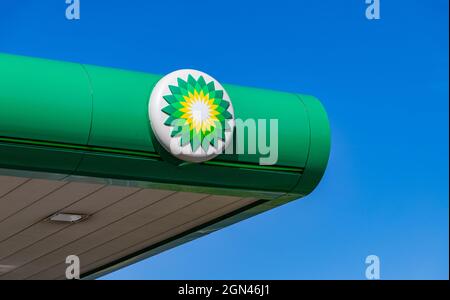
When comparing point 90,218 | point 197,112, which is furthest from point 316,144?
point 90,218

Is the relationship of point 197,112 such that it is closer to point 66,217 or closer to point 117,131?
point 117,131

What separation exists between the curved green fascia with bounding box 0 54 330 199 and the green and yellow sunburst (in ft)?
0.87

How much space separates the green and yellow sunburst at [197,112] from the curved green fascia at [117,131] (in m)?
0.27

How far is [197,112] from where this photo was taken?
35.4 feet

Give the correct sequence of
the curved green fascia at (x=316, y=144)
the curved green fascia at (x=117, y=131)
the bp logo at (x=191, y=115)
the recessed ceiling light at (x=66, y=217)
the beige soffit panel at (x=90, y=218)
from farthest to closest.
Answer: the recessed ceiling light at (x=66, y=217) < the beige soffit panel at (x=90, y=218) < the curved green fascia at (x=316, y=144) < the bp logo at (x=191, y=115) < the curved green fascia at (x=117, y=131)

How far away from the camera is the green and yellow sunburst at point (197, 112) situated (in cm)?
1065

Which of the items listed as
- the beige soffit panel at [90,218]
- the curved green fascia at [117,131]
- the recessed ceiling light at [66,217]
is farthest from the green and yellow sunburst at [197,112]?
the recessed ceiling light at [66,217]

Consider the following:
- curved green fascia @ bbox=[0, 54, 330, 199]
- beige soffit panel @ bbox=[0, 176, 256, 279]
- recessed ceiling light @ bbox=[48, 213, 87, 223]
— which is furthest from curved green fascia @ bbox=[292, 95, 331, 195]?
recessed ceiling light @ bbox=[48, 213, 87, 223]

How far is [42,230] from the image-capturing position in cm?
1364

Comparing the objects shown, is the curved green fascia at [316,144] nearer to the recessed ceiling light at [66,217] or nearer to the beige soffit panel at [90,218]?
the beige soffit panel at [90,218]
